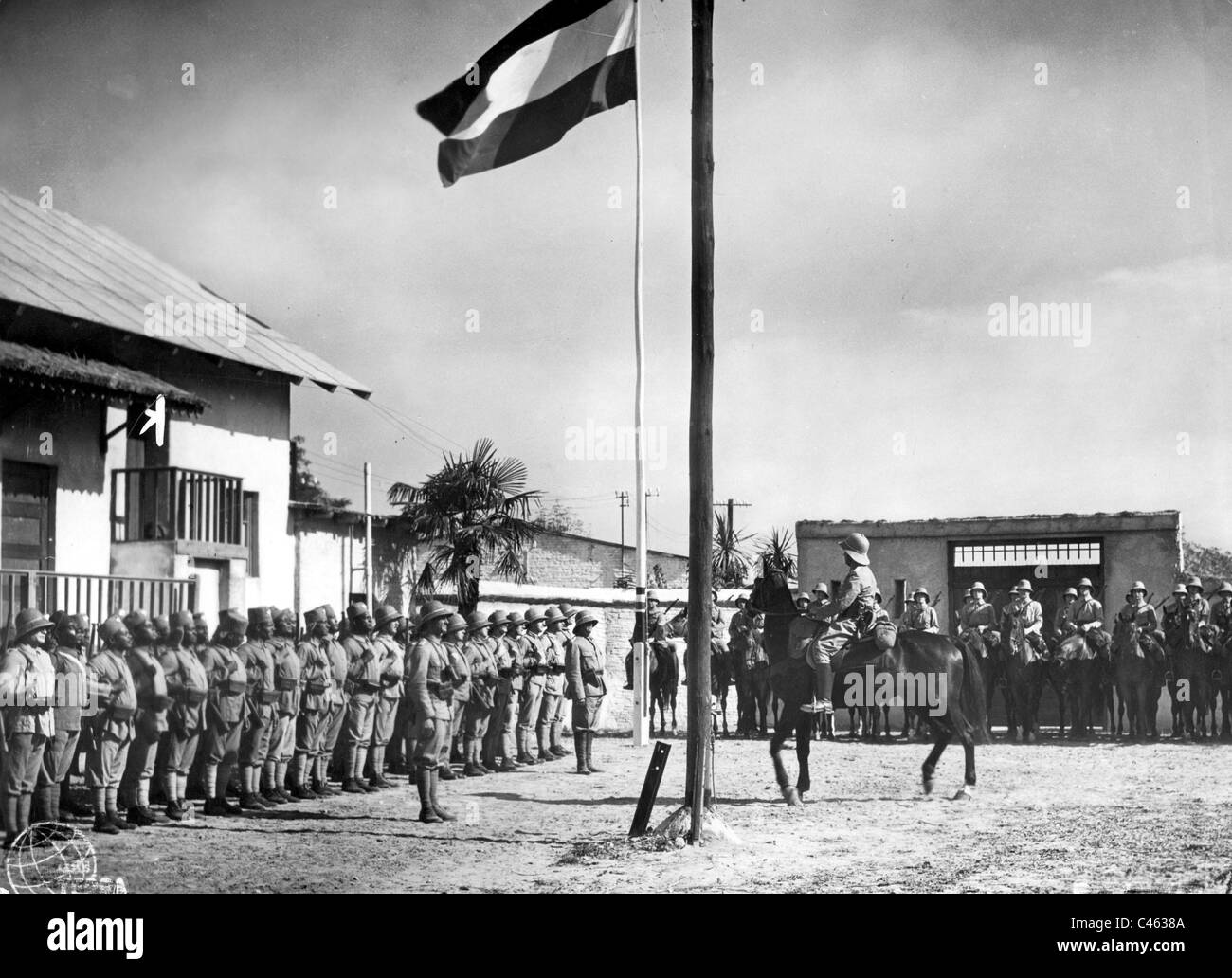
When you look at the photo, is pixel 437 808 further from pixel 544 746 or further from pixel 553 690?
pixel 553 690

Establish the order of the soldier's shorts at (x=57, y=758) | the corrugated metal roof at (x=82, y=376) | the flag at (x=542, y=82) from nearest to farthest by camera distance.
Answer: the soldier's shorts at (x=57, y=758) → the corrugated metal roof at (x=82, y=376) → the flag at (x=542, y=82)

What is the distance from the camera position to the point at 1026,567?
10.1 metres

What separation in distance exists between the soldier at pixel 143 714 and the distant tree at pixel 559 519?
2483 mm

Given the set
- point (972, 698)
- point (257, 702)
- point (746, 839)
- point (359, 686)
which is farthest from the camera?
point (359, 686)

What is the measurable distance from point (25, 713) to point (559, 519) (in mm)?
3179

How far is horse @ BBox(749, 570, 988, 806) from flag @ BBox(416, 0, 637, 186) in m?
3.19

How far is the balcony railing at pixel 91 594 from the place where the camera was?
754 cm

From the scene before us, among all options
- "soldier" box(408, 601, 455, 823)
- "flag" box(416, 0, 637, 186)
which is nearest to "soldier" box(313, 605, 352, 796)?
"soldier" box(408, 601, 455, 823)

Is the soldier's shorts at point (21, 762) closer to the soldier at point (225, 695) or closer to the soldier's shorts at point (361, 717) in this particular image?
the soldier at point (225, 695)

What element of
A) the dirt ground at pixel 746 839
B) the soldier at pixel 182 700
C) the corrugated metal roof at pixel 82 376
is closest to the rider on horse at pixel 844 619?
A: the dirt ground at pixel 746 839

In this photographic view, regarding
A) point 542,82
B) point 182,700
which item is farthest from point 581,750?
point 542,82

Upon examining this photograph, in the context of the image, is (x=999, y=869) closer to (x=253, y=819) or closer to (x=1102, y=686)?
(x=253, y=819)

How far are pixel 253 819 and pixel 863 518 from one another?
4.19 metres

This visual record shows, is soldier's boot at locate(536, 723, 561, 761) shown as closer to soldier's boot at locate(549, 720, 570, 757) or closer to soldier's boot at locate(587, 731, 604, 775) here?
soldier's boot at locate(549, 720, 570, 757)
